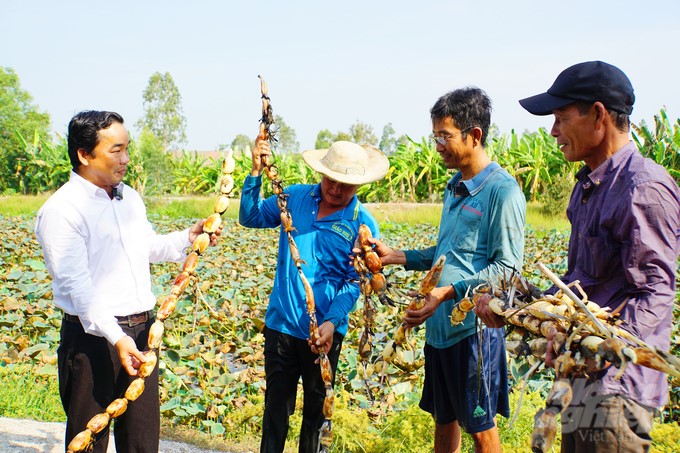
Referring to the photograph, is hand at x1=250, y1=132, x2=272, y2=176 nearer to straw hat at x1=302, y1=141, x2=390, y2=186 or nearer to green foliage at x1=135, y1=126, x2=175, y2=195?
straw hat at x1=302, y1=141, x2=390, y2=186

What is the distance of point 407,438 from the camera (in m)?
3.24

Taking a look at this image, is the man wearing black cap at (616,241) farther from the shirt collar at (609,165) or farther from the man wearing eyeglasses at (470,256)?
the man wearing eyeglasses at (470,256)

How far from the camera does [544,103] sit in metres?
1.91

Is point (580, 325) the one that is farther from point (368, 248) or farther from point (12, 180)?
point (12, 180)

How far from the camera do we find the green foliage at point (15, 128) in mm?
23089

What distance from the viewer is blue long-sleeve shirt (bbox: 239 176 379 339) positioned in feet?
9.25

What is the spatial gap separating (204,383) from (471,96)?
110 inches

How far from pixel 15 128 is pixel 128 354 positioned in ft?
91.0

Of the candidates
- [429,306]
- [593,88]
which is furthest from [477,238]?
[593,88]

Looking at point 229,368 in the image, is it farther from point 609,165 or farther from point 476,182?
point 609,165

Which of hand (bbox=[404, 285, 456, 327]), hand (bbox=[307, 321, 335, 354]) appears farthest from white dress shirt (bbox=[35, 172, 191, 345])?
hand (bbox=[404, 285, 456, 327])

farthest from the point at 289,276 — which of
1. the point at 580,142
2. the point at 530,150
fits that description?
the point at 530,150

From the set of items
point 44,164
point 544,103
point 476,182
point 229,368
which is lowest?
point 229,368

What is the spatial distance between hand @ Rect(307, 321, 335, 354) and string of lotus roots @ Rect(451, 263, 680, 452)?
1.06 m
